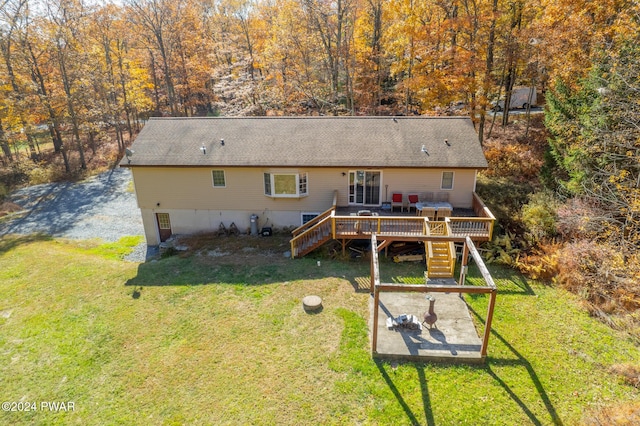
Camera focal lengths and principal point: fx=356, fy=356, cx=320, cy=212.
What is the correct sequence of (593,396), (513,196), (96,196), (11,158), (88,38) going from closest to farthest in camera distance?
(593,396) < (513,196) < (96,196) < (11,158) < (88,38)

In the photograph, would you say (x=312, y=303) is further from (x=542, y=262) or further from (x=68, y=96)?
(x=68, y=96)

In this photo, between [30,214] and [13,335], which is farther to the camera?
[30,214]

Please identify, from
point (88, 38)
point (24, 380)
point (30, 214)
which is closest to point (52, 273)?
point (24, 380)

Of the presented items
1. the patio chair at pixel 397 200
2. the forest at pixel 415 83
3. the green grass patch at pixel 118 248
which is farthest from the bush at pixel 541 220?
the green grass patch at pixel 118 248

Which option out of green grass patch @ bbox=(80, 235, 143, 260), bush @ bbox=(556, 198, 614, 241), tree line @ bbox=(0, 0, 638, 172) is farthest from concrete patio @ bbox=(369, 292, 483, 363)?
tree line @ bbox=(0, 0, 638, 172)

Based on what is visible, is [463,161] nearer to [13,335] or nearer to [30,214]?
[13,335]

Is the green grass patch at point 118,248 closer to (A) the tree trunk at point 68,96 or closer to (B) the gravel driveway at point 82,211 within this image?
(B) the gravel driveway at point 82,211
